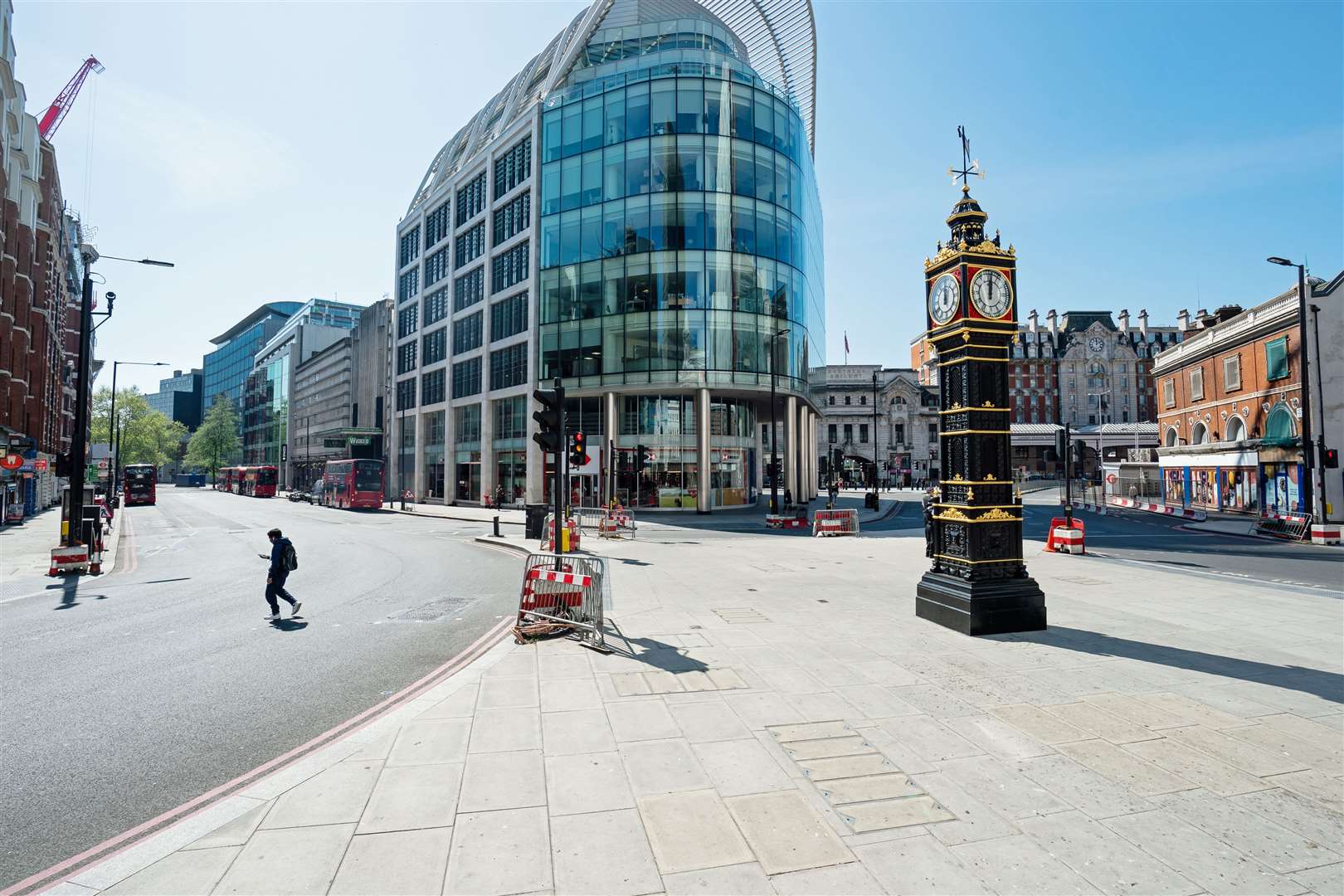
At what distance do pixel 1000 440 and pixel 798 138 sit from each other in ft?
130

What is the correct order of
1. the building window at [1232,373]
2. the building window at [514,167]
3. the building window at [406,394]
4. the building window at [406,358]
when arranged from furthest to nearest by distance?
the building window at [406,358]
the building window at [406,394]
the building window at [514,167]
the building window at [1232,373]

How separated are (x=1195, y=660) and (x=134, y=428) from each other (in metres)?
126

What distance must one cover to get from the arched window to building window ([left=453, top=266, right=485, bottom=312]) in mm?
50196

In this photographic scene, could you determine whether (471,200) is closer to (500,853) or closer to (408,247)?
(408,247)

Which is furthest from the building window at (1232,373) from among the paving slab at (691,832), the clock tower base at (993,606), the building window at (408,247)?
the building window at (408,247)

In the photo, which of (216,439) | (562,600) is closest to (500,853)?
(562,600)

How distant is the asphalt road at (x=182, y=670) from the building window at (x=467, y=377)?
33.1 meters

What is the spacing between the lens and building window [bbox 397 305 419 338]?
208ft

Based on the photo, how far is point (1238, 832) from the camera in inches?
167

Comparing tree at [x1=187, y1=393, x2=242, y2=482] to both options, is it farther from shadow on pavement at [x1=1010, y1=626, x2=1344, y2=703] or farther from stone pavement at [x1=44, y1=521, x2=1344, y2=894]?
shadow on pavement at [x1=1010, y1=626, x2=1344, y2=703]

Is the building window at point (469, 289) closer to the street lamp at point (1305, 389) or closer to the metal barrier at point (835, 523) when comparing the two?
the metal barrier at point (835, 523)

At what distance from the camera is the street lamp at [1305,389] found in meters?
25.0

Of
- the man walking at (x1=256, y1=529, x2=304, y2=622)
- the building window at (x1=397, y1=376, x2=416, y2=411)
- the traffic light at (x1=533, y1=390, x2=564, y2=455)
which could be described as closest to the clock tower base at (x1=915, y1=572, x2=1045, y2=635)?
the traffic light at (x1=533, y1=390, x2=564, y2=455)

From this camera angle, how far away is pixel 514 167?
4759 cm
